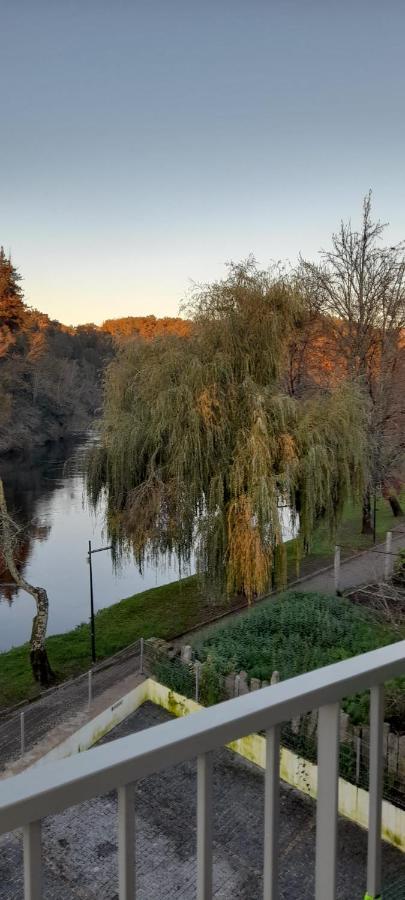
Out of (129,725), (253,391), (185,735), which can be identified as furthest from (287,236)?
(185,735)

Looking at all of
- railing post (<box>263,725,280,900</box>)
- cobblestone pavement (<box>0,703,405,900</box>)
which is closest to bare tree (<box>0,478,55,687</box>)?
cobblestone pavement (<box>0,703,405,900</box>)

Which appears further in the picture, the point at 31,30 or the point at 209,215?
the point at 209,215

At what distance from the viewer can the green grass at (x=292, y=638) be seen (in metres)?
8.10

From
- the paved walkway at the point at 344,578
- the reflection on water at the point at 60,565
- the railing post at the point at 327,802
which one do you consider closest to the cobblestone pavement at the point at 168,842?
the railing post at the point at 327,802

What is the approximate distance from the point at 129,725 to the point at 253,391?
559 centimetres

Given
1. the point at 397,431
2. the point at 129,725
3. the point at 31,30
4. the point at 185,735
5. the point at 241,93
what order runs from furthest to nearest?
the point at 397,431, the point at 241,93, the point at 31,30, the point at 129,725, the point at 185,735

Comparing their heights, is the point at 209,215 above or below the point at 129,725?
above

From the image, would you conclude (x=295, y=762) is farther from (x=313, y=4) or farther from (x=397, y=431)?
(x=397, y=431)

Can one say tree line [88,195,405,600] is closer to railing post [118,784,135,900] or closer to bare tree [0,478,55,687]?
bare tree [0,478,55,687]

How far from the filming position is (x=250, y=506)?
10039 millimetres

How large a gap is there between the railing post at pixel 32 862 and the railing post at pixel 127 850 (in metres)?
0.11

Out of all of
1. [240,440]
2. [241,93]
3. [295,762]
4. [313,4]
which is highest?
[241,93]

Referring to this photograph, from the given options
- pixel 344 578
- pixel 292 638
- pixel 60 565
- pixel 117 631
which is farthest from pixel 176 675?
pixel 60 565

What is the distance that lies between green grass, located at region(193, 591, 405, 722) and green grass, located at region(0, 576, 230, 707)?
1.77 meters
